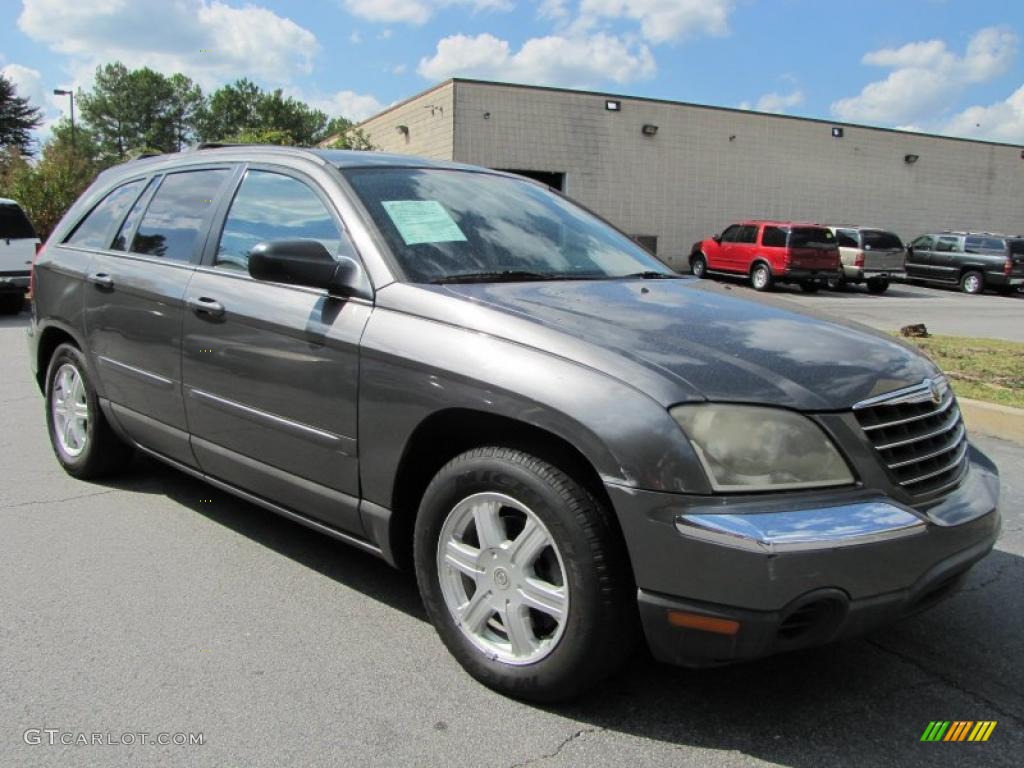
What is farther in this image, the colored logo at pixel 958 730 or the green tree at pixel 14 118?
the green tree at pixel 14 118

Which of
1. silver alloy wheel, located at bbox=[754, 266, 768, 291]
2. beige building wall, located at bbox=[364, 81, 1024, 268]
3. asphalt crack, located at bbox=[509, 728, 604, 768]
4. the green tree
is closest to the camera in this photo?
asphalt crack, located at bbox=[509, 728, 604, 768]

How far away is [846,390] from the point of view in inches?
97.2

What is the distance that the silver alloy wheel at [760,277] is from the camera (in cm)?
2313

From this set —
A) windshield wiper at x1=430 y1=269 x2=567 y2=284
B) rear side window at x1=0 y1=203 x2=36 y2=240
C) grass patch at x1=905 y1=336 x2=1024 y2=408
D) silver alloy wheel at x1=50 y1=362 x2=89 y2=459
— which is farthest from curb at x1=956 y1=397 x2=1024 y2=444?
rear side window at x1=0 y1=203 x2=36 y2=240

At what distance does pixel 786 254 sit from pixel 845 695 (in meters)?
21.0

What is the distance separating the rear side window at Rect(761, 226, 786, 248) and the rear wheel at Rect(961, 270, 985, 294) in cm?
698

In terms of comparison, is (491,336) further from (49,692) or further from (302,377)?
(49,692)

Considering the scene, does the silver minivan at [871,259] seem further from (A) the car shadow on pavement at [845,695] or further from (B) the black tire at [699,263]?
(A) the car shadow on pavement at [845,695]

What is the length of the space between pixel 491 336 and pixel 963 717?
6.02 feet

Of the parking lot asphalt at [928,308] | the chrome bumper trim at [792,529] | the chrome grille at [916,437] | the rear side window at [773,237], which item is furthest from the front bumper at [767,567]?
the rear side window at [773,237]

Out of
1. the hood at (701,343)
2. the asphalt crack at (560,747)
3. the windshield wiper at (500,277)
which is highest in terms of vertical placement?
the windshield wiper at (500,277)

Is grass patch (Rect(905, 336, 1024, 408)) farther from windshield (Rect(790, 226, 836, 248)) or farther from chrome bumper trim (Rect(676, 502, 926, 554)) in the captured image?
windshield (Rect(790, 226, 836, 248))

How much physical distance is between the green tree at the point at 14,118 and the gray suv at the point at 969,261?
55029 mm

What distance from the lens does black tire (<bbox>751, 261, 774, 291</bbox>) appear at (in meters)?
23.0
